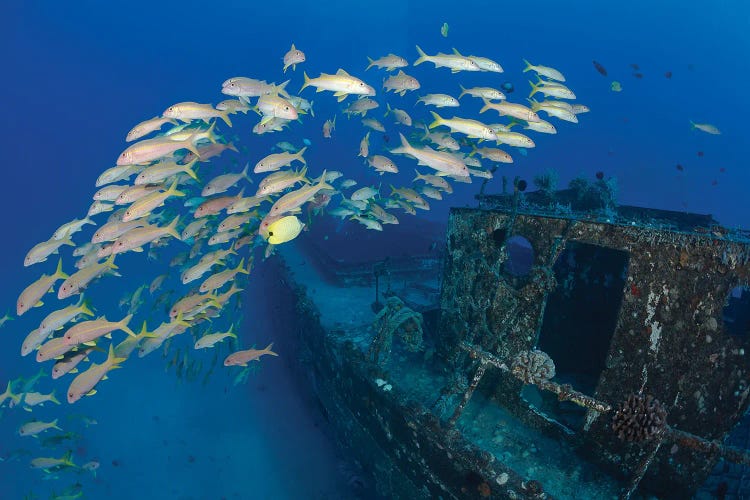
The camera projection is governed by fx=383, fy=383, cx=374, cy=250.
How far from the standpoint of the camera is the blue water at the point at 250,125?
378 inches

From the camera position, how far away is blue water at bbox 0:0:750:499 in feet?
31.5

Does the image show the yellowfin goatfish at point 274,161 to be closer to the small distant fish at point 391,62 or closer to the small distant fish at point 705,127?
the small distant fish at point 391,62

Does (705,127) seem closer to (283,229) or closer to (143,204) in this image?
(283,229)

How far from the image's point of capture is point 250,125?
7206 cm

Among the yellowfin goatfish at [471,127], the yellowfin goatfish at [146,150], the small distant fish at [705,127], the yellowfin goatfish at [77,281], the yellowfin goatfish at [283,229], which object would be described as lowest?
the yellowfin goatfish at [77,281]

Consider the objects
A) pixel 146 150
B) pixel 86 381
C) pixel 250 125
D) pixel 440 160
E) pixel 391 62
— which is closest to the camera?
pixel 86 381

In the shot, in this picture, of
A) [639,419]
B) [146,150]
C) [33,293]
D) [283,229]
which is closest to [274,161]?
[146,150]

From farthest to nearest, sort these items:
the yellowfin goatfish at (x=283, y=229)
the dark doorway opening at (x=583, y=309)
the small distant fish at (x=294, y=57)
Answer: the small distant fish at (x=294, y=57) → the dark doorway opening at (x=583, y=309) → the yellowfin goatfish at (x=283, y=229)

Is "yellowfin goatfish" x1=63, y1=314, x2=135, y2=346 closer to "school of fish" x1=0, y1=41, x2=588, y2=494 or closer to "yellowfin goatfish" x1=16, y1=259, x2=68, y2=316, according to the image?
"school of fish" x1=0, y1=41, x2=588, y2=494

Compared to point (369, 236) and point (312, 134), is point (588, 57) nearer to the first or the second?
point (312, 134)

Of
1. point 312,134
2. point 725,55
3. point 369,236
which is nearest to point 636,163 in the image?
point 312,134

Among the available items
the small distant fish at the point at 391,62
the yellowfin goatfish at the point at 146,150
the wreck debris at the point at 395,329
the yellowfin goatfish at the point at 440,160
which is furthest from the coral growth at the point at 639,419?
the small distant fish at the point at 391,62

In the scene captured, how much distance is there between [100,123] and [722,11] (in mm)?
197300

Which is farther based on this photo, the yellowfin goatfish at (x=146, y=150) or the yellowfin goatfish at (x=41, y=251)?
the yellowfin goatfish at (x=41, y=251)
